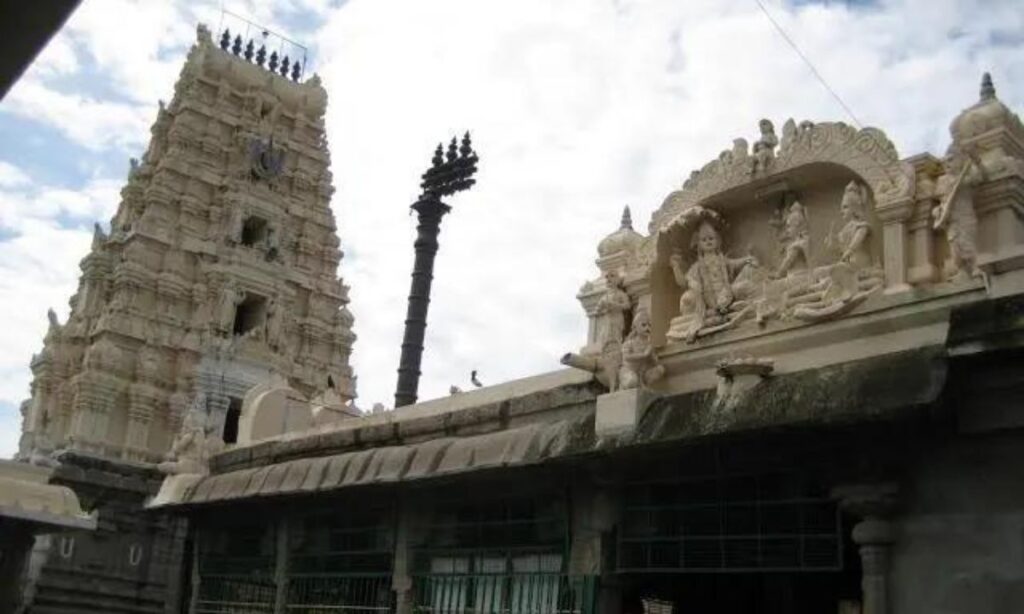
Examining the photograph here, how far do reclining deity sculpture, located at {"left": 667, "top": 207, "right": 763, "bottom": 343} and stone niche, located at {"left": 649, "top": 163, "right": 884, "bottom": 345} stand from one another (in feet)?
0.04

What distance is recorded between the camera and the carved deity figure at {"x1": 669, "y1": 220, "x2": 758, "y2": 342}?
1139 cm

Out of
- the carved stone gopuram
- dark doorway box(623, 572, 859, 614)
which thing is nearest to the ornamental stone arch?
dark doorway box(623, 572, 859, 614)

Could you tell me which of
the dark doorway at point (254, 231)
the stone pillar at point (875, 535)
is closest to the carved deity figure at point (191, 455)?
the stone pillar at point (875, 535)

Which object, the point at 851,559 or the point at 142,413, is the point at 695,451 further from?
the point at 142,413

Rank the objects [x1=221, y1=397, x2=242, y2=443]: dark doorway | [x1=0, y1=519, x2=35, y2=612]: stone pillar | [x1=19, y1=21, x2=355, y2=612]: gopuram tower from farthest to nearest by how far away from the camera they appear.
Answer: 1. [x1=221, y1=397, x2=242, y2=443]: dark doorway
2. [x1=19, y1=21, x2=355, y2=612]: gopuram tower
3. [x1=0, y1=519, x2=35, y2=612]: stone pillar

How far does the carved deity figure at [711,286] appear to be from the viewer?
11.4m

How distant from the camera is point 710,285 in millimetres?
11742

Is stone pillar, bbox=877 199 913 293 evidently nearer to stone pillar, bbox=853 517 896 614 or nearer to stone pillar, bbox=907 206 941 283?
stone pillar, bbox=907 206 941 283

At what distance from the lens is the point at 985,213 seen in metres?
9.59

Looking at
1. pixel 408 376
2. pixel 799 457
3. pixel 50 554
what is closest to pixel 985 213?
pixel 799 457

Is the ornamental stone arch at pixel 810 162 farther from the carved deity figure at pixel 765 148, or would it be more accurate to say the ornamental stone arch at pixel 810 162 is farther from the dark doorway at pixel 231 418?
the dark doorway at pixel 231 418

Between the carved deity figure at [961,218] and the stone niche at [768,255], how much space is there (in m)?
0.78

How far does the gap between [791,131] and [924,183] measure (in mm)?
1679

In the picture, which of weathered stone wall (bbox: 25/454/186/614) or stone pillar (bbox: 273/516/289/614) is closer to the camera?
stone pillar (bbox: 273/516/289/614)
